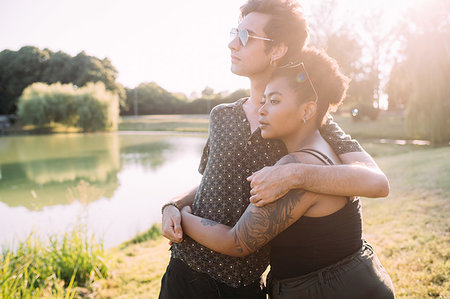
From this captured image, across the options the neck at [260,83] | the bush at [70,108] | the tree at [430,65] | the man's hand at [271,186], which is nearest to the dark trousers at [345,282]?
the man's hand at [271,186]

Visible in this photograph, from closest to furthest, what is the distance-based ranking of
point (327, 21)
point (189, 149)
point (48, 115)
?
point (189, 149) < point (327, 21) < point (48, 115)

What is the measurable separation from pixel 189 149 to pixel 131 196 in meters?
11.0

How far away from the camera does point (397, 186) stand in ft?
24.6

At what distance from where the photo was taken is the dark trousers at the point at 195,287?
1579mm

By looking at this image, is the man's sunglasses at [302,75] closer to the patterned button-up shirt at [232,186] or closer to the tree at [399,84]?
the patterned button-up shirt at [232,186]

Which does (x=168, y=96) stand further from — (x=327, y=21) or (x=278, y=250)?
(x=278, y=250)

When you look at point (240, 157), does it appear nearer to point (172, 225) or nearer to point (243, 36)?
point (172, 225)

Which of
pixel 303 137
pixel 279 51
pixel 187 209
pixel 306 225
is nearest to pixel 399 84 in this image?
pixel 279 51

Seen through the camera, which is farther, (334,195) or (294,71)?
(294,71)

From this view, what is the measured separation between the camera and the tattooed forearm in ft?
4.18

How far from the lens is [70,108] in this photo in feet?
105

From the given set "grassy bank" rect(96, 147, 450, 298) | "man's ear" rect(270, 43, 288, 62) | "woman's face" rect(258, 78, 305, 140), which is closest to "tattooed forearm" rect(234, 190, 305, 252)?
"woman's face" rect(258, 78, 305, 140)

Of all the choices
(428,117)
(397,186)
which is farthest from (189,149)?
(397,186)

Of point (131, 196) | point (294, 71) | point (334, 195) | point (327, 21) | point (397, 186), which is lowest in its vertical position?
point (131, 196)
